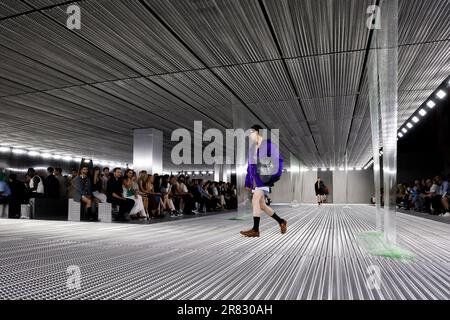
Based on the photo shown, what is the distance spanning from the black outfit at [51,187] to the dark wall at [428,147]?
13647mm

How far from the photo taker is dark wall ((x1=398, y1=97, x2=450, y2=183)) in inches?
571

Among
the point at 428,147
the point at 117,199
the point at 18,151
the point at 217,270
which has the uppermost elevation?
the point at 428,147

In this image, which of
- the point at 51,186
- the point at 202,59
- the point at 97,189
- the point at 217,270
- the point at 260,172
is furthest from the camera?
the point at 51,186

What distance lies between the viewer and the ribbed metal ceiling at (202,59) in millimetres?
4716

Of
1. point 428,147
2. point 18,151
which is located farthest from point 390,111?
point 18,151

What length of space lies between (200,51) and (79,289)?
464 centimetres

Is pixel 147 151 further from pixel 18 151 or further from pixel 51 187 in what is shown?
pixel 18 151

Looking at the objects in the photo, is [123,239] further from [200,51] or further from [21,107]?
[21,107]

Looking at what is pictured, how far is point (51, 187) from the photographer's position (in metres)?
10.6

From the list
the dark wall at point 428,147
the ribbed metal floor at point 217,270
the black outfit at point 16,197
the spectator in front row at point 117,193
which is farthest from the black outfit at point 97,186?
the dark wall at point 428,147

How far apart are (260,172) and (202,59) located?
102 inches

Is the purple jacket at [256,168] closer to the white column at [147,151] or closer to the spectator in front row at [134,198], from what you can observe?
the spectator in front row at [134,198]
